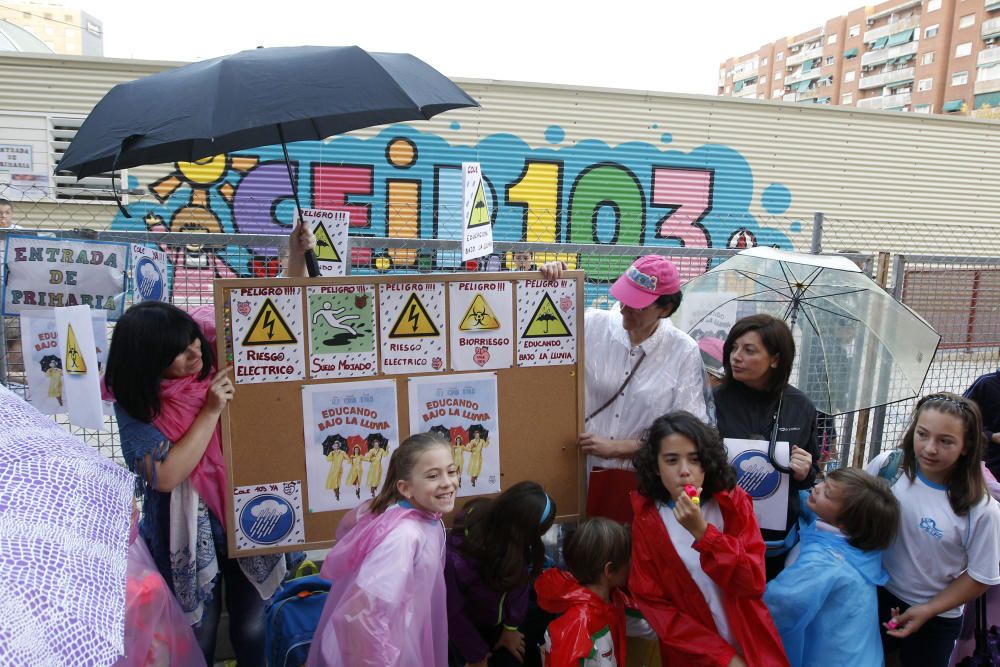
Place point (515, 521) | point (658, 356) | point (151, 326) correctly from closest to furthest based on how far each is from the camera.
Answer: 1. point (151, 326)
2. point (515, 521)
3. point (658, 356)

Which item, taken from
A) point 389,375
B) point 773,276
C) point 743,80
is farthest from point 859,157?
point 743,80

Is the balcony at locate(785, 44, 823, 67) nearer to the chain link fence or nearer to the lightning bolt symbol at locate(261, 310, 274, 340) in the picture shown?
the chain link fence

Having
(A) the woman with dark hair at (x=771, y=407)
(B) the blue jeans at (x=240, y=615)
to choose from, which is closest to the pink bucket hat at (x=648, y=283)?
(A) the woman with dark hair at (x=771, y=407)

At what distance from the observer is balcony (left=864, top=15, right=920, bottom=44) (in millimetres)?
74375

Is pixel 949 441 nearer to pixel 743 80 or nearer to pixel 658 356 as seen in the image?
pixel 658 356

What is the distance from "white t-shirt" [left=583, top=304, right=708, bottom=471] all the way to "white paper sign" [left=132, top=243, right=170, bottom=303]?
211cm

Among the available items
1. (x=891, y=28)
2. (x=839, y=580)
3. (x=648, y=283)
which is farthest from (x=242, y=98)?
(x=891, y=28)

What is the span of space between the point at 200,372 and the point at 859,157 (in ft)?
43.6

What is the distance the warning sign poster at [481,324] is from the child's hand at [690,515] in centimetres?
95

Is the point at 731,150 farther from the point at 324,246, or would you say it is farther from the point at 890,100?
the point at 890,100

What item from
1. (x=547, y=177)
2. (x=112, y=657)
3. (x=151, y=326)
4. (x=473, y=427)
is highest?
(x=547, y=177)

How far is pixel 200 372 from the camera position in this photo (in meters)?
2.47

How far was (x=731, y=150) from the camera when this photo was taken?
11.7m

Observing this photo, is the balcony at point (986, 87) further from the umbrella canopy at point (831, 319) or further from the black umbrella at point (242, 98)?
the black umbrella at point (242, 98)
